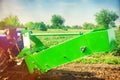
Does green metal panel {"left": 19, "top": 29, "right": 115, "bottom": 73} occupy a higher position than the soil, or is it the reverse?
green metal panel {"left": 19, "top": 29, "right": 115, "bottom": 73}

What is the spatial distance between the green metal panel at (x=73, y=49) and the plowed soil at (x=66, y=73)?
0.67ft

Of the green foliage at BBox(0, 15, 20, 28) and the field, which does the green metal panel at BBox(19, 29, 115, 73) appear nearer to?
the field

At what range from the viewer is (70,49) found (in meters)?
2.94

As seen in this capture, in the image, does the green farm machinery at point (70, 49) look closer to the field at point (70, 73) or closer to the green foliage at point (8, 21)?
the field at point (70, 73)

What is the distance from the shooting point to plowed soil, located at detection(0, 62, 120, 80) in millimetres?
3355

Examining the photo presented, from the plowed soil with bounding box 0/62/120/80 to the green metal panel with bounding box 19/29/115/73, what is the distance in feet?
0.67

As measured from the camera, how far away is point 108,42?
106 inches

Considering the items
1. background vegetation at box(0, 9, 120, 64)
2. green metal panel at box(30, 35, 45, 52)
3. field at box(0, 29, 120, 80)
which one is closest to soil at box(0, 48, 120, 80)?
field at box(0, 29, 120, 80)

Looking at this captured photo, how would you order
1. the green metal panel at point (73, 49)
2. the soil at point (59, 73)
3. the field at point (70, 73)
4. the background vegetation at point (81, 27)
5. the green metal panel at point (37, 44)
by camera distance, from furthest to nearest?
the background vegetation at point (81, 27)
the green metal panel at point (37, 44)
the field at point (70, 73)
the soil at point (59, 73)
the green metal panel at point (73, 49)

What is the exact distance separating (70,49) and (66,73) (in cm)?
166

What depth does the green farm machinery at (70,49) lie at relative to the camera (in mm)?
2721

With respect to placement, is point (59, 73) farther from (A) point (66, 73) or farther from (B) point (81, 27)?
(B) point (81, 27)

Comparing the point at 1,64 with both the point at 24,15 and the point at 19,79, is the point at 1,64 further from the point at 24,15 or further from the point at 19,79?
the point at 24,15

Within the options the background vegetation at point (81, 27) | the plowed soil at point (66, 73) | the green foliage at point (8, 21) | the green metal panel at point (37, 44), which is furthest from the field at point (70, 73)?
the green foliage at point (8, 21)
